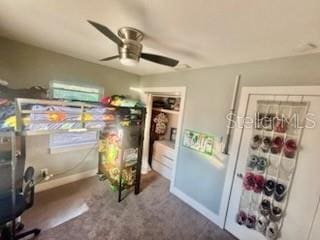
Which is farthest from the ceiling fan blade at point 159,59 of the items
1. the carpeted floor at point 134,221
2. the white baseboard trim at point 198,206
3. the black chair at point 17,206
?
the white baseboard trim at point 198,206

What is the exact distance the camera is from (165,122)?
4219 mm

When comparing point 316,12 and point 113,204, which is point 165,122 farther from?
point 316,12

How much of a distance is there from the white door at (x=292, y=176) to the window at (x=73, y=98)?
2434mm

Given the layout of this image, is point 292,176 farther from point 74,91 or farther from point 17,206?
point 74,91

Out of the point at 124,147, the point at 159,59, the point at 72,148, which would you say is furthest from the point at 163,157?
the point at 159,59

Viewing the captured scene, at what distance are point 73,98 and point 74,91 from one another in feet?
0.40

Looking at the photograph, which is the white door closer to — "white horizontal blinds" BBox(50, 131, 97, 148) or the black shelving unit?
the black shelving unit

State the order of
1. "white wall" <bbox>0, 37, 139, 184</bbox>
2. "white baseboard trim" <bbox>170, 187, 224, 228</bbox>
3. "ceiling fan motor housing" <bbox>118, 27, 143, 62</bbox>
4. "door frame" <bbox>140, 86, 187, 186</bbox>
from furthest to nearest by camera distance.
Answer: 1. "door frame" <bbox>140, 86, 187, 186</bbox>
2. "white baseboard trim" <bbox>170, 187, 224, 228</bbox>
3. "white wall" <bbox>0, 37, 139, 184</bbox>
4. "ceiling fan motor housing" <bbox>118, 27, 143, 62</bbox>

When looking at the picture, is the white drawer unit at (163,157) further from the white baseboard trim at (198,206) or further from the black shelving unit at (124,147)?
the black shelving unit at (124,147)

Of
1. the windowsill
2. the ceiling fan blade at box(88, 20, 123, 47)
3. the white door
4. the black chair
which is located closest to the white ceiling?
the ceiling fan blade at box(88, 20, 123, 47)

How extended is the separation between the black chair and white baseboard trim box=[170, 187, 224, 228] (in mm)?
2049

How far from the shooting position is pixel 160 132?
4.19 meters

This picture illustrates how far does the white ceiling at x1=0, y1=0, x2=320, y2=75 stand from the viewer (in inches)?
44.7

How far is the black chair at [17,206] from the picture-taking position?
5.47ft
